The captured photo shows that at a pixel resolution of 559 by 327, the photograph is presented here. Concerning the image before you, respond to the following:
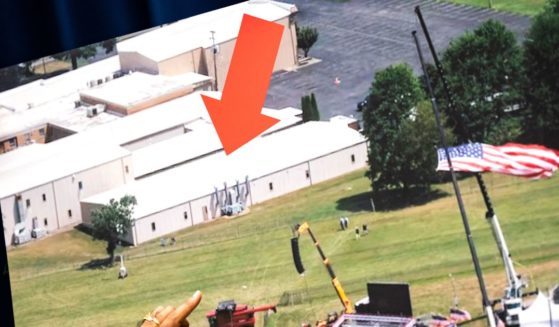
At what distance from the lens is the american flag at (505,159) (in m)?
3.00

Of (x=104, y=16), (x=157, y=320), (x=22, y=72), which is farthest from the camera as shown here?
(x=104, y=16)

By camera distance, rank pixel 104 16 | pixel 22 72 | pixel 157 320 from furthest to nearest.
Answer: pixel 104 16, pixel 22 72, pixel 157 320

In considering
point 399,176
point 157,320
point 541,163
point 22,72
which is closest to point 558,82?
point 541,163

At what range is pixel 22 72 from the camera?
3.19 meters

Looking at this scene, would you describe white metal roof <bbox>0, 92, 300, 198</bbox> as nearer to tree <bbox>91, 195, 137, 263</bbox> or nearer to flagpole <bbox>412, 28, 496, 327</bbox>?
tree <bbox>91, 195, 137, 263</bbox>

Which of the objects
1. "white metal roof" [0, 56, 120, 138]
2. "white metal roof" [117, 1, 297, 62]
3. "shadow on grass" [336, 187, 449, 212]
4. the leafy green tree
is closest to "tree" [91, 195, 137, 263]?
"white metal roof" [0, 56, 120, 138]

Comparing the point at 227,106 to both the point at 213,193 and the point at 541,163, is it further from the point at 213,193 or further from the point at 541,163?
the point at 541,163

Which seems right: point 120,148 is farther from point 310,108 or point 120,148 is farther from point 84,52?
point 310,108

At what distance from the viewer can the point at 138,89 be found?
3.18m

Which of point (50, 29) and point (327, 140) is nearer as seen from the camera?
point (327, 140)

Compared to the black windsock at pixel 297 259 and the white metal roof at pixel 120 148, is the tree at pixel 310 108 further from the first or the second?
the black windsock at pixel 297 259

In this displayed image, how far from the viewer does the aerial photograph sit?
3.00 meters

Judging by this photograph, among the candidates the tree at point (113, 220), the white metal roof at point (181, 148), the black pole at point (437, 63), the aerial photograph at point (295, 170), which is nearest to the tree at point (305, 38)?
the aerial photograph at point (295, 170)

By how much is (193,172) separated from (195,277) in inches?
8.9
